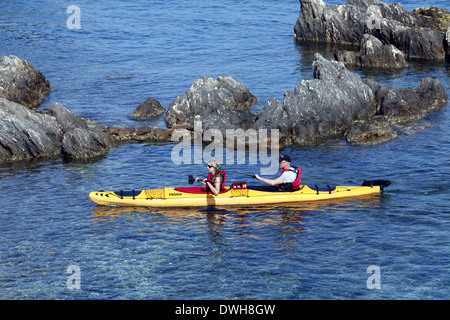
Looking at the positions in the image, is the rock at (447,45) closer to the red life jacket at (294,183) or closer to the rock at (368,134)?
the rock at (368,134)

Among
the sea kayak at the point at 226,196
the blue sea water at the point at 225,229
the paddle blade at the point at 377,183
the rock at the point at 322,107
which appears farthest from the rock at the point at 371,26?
the sea kayak at the point at 226,196

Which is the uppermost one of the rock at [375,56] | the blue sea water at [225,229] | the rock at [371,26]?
the rock at [371,26]

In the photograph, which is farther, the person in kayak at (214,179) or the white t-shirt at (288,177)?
the white t-shirt at (288,177)

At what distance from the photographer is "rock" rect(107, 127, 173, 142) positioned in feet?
90.9

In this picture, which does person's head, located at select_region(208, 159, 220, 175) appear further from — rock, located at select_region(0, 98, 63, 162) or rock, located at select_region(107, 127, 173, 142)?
rock, located at select_region(0, 98, 63, 162)

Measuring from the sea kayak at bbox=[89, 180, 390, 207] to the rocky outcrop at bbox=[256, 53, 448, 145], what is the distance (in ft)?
19.0

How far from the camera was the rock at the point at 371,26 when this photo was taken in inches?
1523

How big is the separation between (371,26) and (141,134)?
20.9 metres

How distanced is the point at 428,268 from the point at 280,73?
2346cm

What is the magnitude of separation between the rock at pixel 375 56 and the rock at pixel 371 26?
1909mm

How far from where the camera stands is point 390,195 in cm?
2092

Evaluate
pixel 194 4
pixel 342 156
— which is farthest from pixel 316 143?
pixel 194 4
